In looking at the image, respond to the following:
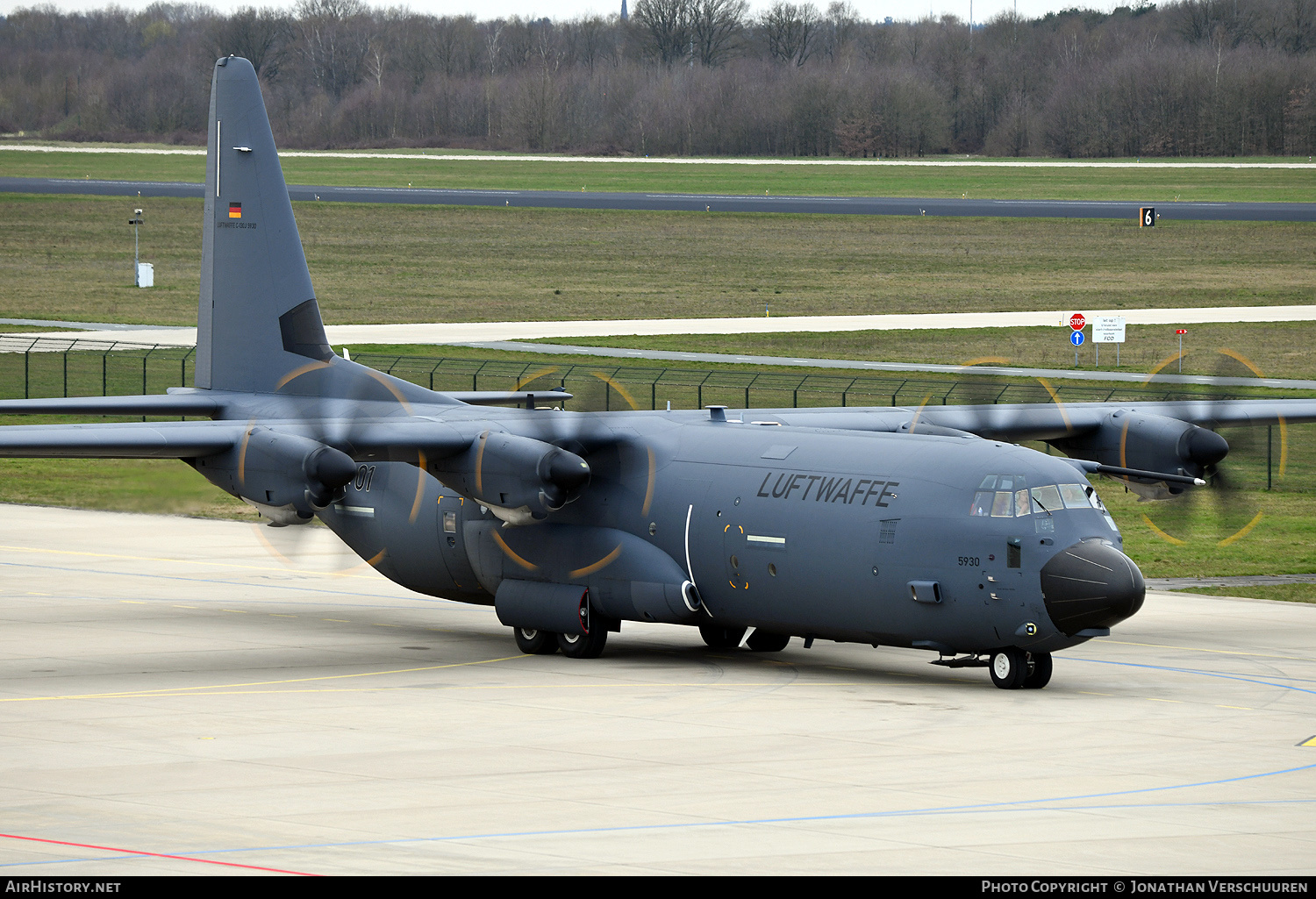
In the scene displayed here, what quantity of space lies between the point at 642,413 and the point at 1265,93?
151 meters

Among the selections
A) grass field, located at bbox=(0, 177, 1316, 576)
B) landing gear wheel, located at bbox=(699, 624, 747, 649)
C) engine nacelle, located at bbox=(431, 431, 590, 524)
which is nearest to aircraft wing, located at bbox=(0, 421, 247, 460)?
engine nacelle, located at bbox=(431, 431, 590, 524)

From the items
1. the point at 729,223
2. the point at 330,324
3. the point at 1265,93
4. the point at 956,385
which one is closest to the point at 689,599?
the point at 956,385

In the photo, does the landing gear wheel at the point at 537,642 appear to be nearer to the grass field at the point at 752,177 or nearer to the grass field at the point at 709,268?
the grass field at the point at 709,268

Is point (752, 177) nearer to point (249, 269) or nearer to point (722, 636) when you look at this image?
point (249, 269)

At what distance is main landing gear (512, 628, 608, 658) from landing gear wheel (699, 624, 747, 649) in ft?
5.60

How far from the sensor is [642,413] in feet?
95.6

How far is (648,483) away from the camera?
27672mm

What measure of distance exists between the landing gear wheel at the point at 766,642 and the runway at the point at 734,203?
3762 inches

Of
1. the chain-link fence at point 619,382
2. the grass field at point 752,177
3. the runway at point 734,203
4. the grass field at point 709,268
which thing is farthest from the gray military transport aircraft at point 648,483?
the grass field at point 752,177

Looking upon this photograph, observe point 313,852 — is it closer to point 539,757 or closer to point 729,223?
point 539,757

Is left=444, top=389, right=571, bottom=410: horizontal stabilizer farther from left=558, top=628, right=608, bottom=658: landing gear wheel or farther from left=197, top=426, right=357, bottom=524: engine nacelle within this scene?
left=197, top=426, right=357, bottom=524: engine nacelle

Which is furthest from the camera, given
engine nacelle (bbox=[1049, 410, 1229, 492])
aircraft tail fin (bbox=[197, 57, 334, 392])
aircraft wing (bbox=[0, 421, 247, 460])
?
aircraft tail fin (bbox=[197, 57, 334, 392])

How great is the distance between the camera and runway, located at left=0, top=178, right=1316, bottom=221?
120625 mm

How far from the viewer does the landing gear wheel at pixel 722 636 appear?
95.4ft
